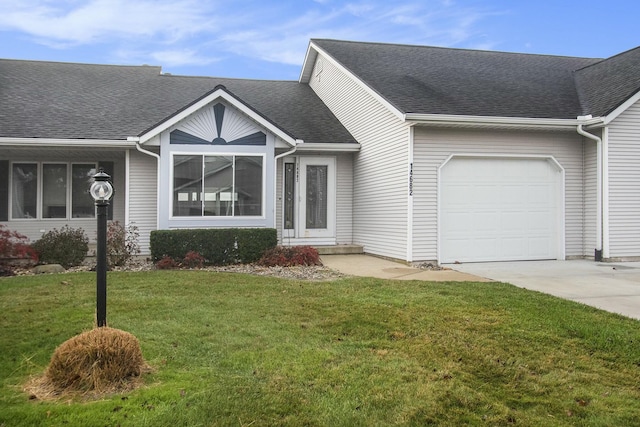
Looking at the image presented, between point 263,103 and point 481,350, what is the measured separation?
12.7 m

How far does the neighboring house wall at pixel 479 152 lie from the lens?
11281 millimetres

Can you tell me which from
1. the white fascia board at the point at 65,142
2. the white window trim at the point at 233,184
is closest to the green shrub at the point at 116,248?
the white window trim at the point at 233,184

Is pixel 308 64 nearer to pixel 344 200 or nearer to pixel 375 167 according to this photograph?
pixel 344 200

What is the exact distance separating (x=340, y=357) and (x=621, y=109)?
33.1 feet

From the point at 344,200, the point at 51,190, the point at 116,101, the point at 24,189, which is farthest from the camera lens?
the point at 116,101

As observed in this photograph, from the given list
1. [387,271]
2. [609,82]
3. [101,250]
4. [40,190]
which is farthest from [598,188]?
[40,190]

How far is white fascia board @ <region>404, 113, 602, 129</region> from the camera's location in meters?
10.9

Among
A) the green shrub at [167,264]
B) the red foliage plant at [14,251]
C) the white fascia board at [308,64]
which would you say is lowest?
the green shrub at [167,264]

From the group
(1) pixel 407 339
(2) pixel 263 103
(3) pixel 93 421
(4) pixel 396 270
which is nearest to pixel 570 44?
(2) pixel 263 103

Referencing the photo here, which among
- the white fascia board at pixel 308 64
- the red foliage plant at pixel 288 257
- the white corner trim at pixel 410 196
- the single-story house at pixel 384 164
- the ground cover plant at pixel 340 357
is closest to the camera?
the ground cover plant at pixel 340 357

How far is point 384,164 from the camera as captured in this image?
12570 mm

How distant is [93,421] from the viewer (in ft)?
11.2

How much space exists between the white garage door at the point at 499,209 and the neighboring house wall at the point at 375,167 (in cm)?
99

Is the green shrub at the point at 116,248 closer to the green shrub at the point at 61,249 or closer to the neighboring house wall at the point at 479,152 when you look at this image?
the green shrub at the point at 61,249
